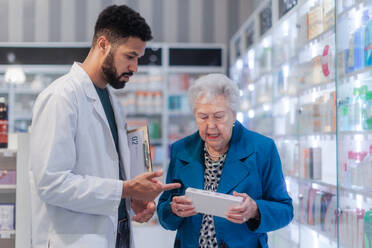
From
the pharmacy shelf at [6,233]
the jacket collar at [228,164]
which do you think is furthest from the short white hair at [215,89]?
the pharmacy shelf at [6,233]

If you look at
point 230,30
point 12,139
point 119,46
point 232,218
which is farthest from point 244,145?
point 230,30

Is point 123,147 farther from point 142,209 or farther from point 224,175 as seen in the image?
point 224,175

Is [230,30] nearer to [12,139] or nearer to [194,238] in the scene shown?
[12,139]

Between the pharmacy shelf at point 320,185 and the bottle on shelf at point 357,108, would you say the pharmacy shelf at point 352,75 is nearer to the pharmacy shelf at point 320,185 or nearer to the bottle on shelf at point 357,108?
the bottle on shelf at point 357,108

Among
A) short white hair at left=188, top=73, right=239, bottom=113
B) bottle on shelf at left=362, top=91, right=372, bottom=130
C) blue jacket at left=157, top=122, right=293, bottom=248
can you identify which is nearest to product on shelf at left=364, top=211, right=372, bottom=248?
bottle on shelf at left=362, top=91, right=372, bottom=130

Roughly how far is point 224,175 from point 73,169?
63 cm

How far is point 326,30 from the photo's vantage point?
11.5 ft

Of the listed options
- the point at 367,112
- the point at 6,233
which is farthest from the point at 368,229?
the point at 6,233

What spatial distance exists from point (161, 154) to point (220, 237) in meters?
5.26

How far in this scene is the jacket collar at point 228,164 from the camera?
1922 mm

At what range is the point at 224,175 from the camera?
194 cm

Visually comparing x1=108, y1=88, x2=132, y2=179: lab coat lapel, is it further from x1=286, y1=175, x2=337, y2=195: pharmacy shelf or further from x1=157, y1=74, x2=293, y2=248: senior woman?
x1=286, y1=175, x2=337, y2=195: pharmacy shelf

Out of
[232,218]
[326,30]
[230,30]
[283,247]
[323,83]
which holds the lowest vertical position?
[283,247]

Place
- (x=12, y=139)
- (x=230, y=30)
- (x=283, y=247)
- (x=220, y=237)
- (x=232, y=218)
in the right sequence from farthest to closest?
(x=230, y=30) → (x=283, y=247) → (x=12, y=139) → (x=220, y=237) → (x=232, y=218)
